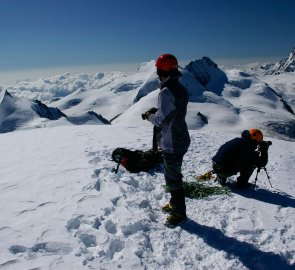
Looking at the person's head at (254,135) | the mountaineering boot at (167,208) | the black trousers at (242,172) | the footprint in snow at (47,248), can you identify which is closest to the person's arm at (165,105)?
the mountaineering boot at (167,208)

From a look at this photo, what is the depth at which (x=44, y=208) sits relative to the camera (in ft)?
26.1

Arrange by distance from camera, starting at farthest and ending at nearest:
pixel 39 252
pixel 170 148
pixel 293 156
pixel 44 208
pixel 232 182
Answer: pixel 293 156, pixel 232 182, pixel 44 208, pixel 170 148, pixel 39 252

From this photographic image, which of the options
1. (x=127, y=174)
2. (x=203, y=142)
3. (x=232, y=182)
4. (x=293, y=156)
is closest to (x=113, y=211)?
(x=127, y=174)

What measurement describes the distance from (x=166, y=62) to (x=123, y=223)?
11.5 feet

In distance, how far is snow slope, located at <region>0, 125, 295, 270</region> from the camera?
244 inches

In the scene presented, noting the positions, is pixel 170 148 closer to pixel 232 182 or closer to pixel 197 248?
pixel 197 248

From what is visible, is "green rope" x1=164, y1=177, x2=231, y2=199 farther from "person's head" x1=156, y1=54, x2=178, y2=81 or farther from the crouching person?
"person's head" x1=156, y1=54, x2=178, y2=81

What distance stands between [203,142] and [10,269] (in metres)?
13.1

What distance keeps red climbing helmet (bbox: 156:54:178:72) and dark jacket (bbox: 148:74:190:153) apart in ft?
0.72

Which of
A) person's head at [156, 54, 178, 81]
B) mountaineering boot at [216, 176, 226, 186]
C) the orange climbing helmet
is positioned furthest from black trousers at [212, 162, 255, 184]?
person's head at [156, 54, 178, 81]

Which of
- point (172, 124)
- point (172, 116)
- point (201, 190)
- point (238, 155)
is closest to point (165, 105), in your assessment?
point (172, 116)

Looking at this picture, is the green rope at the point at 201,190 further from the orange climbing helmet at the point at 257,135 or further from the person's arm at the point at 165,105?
the person's arm at the point at 165,105

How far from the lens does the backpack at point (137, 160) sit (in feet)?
36.8

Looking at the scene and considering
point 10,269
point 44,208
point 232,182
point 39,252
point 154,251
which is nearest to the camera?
point 10,269
